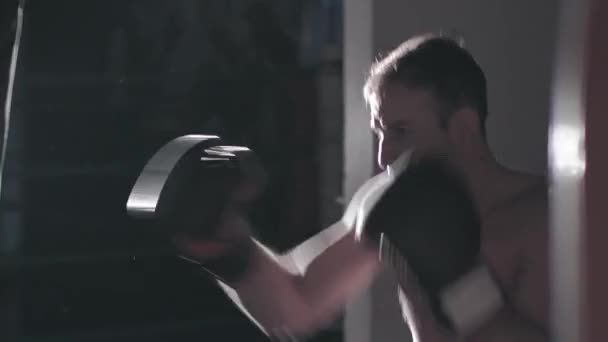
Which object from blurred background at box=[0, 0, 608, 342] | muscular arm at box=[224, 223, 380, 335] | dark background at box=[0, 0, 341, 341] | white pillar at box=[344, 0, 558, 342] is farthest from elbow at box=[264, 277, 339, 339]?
dark background at box=[0, 0, 341, 341]

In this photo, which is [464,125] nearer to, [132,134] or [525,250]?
[525,250]

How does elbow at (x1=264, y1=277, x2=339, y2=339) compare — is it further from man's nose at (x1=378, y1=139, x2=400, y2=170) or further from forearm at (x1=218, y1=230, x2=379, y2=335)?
man's nose at (x1=378, y1=139, x2=400, y2=170)

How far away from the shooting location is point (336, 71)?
355 cm

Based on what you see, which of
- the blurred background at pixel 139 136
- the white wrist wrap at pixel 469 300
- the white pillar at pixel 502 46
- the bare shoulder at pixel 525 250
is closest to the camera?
the white wrist wrap at pixel 469 300

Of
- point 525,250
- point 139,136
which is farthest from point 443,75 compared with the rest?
point 139,136

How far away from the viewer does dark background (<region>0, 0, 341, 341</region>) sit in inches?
139

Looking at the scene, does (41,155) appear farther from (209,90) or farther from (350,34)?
(350,34)

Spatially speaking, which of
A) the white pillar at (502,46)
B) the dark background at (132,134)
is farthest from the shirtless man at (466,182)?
the dark background at (132,134)

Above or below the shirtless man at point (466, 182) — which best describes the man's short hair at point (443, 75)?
above

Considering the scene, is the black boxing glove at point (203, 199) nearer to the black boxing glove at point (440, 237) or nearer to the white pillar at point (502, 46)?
the black boxing glove at point (440, 237)

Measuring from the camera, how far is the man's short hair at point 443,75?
1.02 m

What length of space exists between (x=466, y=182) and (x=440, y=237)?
184mm

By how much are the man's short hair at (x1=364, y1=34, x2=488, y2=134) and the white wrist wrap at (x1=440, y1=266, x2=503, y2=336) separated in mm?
217

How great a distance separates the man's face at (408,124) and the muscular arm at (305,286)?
0.63 feet
